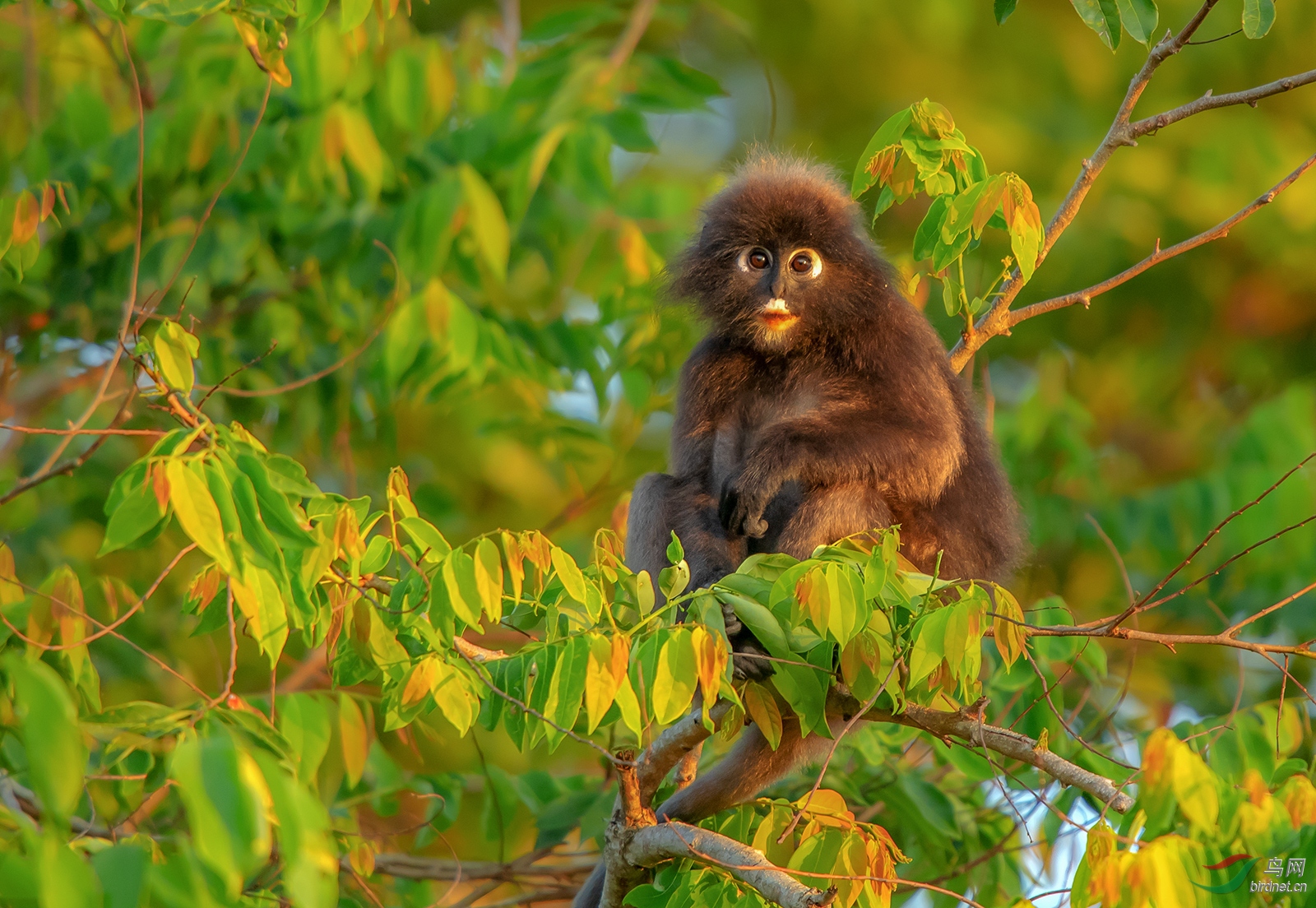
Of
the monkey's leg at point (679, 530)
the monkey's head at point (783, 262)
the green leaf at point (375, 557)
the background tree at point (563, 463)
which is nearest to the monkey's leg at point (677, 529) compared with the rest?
the monkey's leg at point (679, 530)

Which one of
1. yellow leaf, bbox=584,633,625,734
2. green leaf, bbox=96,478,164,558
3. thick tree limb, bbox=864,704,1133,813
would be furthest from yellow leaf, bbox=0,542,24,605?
thick tree limb, bbox=864,704,1133,813

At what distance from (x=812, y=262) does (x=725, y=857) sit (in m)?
1.84

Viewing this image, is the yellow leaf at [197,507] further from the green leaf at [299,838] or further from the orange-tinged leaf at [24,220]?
the orange-tinged leaf at [24,220]

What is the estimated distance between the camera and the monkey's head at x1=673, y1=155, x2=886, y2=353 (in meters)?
3.41

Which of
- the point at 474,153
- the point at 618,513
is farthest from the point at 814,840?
the point at 474,153

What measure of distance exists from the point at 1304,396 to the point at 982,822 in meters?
2.39

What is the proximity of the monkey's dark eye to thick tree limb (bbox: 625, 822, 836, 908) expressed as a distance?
1726mm

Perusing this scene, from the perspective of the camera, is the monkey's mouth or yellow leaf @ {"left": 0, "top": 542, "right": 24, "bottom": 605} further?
the monkey's mouth

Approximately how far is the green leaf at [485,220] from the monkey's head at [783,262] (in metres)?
0.56

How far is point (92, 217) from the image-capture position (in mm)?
4203

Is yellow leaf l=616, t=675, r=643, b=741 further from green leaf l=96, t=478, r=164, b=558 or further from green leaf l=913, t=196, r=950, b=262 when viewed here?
green leaf l=913, t=196, r=950, b=262

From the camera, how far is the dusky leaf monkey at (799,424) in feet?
10.0

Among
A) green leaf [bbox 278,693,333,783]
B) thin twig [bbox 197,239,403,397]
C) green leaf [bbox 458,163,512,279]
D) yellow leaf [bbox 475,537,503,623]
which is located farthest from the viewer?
green leaf [bbox 458,163,512,279]

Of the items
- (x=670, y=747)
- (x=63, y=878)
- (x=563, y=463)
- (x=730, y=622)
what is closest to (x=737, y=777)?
(x=730, y=622)
